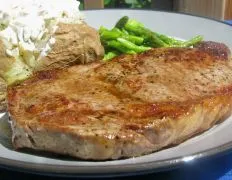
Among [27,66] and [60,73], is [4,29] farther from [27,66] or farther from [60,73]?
[60,73]

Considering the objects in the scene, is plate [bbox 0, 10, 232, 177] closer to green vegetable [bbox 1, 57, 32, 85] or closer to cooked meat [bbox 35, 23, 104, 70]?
green vegetable [bbox 1, 57, 32, 85]

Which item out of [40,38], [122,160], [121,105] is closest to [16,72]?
[40,38]

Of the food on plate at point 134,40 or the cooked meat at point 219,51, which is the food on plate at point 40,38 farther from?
the cooked meat at point 219,51

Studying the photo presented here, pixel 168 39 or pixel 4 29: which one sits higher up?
pixel 4 29

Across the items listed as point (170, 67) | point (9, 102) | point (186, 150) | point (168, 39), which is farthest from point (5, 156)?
point (168, 39)

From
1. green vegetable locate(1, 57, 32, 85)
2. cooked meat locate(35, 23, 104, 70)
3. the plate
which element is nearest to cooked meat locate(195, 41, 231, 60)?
the plate

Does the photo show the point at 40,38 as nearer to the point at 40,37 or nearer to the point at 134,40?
the point at 40,37

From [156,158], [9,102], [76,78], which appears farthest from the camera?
[76,78]

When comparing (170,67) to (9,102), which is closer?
(9,102)
